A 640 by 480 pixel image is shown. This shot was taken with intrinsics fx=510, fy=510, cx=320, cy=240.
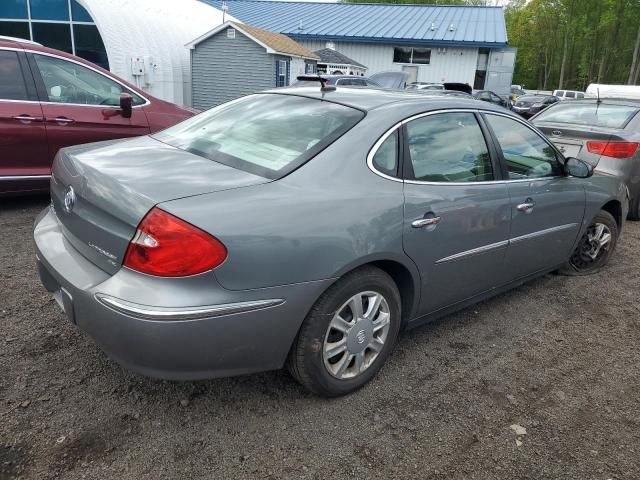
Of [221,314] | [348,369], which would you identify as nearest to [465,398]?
[348,369]

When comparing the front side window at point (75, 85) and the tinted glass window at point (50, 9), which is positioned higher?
the tinted glass window at point (50, 9)

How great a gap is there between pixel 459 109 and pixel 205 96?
563 inches

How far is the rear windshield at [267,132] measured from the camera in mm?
2506

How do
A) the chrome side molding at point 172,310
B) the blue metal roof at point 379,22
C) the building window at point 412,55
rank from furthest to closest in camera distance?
the building window at point 412,55, the blue metal roof at point 379,22, the chrome side molding at point 172,310

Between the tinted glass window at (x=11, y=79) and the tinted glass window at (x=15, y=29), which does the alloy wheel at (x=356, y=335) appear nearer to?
the tinted glass window at (x=11, y=79)

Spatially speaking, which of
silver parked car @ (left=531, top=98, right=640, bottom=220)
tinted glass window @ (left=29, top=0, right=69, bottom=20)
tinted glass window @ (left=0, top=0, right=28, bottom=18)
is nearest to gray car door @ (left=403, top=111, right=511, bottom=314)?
silver parked car @ (left=531, top=98, right=640, bottom=220)

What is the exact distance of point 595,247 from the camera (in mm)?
4504

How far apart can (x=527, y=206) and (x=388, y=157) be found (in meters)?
1.27

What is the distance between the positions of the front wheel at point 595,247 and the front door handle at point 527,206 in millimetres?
1239

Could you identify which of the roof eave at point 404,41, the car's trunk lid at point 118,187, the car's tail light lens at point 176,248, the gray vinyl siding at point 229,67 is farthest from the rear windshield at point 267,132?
the roof eave at point 404,41

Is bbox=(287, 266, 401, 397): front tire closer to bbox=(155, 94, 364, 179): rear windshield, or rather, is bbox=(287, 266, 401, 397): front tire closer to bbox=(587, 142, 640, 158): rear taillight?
bbox=(155, 94, 364, 179): rear windshield

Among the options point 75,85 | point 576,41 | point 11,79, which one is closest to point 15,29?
point 75,85

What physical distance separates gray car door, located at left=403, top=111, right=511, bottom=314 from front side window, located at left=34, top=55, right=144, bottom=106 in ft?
13.2

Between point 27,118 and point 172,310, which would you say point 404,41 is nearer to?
point 27,118
